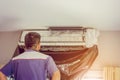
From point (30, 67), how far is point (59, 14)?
970 millimetres

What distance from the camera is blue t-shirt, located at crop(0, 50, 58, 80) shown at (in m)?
2.06

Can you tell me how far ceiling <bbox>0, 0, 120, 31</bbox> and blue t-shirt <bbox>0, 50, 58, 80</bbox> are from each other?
697 millimetres

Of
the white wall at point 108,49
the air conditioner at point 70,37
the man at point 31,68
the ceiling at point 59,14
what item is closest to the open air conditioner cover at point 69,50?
the air conditioner at point 70,37

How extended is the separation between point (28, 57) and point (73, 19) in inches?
41.5

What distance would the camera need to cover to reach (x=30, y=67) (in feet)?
6.82

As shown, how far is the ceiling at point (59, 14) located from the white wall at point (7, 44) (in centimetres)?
14

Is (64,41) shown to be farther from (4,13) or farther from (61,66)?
(4,13)

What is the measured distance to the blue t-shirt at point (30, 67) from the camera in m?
2.06

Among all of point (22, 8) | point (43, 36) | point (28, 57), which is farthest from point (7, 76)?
point (43, 36)

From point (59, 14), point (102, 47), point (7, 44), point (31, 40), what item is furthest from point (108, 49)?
point (31, 40)

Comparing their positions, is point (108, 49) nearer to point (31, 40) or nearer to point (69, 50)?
point (69, 50)

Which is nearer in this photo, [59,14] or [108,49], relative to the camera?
[59,14]

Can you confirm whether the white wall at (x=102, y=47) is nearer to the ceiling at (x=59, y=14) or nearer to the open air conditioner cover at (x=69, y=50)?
the ceiling at (x=59, y=14)

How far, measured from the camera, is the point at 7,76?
210cm
